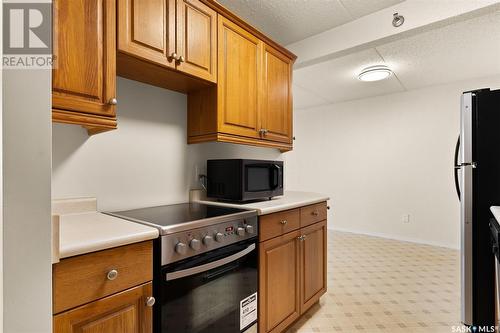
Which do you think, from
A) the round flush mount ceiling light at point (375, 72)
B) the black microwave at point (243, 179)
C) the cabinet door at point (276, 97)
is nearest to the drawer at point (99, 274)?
the black microwave at point (243, 179)

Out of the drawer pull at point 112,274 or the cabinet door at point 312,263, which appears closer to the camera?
the drawer pull at point 112,274

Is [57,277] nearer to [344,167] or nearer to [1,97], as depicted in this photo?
[1,97]

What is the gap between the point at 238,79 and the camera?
1.78 m

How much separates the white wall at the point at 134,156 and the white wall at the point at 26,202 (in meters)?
0.93

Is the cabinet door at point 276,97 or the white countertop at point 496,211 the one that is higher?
the cabinet door at point 276,97

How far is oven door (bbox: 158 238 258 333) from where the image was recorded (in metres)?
1.07

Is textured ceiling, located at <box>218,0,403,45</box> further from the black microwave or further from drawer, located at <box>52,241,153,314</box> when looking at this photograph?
drawer, located at <box>52,241,153,314</box>

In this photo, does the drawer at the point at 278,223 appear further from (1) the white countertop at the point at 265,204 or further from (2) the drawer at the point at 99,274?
(2) the drawer at the point at 99,274

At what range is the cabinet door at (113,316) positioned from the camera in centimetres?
82

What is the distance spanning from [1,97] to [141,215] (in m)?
0.99

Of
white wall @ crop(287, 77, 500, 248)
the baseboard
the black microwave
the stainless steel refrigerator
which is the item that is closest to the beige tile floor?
the baseboard
